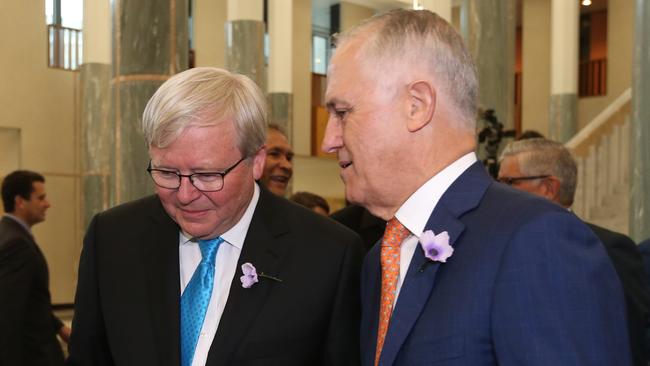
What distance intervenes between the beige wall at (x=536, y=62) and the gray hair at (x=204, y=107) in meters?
18.7

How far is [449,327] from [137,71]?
4.29 metres

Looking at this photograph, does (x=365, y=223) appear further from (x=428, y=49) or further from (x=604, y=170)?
(x=604, y=170)

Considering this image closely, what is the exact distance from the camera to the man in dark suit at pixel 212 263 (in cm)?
226

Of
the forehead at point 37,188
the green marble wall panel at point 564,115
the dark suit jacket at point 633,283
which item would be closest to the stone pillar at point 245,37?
the forehead at point 37,188

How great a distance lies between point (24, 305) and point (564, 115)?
12.8 metres

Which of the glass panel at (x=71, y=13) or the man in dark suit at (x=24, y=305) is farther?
the glass panel at (x=71, y=13)

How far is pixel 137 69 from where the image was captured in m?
5.55

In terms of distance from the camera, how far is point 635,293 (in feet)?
10.9

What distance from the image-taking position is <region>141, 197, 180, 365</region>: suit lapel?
229 centimetres

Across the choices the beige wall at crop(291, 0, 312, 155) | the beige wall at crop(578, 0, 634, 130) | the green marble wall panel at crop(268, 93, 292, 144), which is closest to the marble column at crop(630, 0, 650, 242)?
the green marble wall panel at crop(268, 93, 292, 144)

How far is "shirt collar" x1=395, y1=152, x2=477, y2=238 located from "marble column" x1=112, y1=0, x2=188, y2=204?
391 centimetres

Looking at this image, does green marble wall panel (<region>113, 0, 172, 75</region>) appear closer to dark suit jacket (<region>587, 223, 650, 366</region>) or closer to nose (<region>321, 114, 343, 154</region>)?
dark suit jacket (<region>587, 223, 650, 366</region>)

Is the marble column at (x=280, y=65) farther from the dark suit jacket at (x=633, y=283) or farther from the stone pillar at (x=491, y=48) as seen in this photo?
the dark suit jacket at (x=633, y=283)

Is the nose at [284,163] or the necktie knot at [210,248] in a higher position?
the nose at [284,163]
